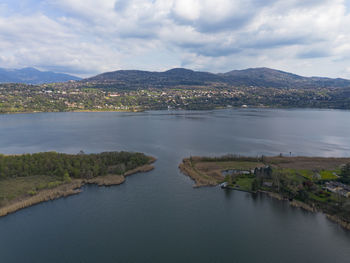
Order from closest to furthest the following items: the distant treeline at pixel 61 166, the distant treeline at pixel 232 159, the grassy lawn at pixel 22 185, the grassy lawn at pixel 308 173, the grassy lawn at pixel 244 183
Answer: the grassy lawn at pixel 22 185
the grassy lawn at pixel 244 183
the grassy lawn at pixel 308 173
the distant treeline at pixel 61 166
the distant treeline at pixel 232 159

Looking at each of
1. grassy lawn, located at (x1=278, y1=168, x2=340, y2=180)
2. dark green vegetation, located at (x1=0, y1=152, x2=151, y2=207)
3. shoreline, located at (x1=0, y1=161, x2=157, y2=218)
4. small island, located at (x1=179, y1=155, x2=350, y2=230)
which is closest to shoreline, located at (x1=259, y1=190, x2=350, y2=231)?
small island, located at (x1=179, y1=155, x2=350, y2=230)

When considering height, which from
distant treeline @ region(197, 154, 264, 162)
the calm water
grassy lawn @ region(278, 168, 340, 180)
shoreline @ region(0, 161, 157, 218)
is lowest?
the calm water

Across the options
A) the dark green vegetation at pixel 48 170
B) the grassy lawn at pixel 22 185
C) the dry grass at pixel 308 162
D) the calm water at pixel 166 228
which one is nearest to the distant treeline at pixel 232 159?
the dry grass at pixel 308 162

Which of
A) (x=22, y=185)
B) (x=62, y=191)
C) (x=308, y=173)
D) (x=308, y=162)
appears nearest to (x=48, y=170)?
(x=22, y=185)

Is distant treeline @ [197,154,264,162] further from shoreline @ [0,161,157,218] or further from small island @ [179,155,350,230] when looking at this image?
shoreline @ [0,161,157,218]

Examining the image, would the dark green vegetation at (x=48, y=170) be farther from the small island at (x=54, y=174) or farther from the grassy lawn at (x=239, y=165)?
the grassy lawn at (x=239, y=165)

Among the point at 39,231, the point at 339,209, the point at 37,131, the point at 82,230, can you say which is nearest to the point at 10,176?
the point at 39,231
